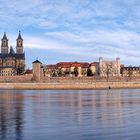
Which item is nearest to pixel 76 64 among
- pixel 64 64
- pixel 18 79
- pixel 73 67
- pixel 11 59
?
pixel 73 67

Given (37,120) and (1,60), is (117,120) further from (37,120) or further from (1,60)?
(1,60)

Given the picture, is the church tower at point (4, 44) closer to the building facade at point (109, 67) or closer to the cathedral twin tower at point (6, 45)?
the cathedral twin tower at point (6, 45)

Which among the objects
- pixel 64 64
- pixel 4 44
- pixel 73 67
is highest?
pixel 4 44

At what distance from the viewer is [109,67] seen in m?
158

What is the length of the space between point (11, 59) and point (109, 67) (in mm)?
42059

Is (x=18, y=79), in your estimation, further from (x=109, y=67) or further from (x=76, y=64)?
(x=76, y=64)

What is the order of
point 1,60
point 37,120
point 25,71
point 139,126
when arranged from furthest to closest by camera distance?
point 1,60
point 25,71
point 37,120
point 139,126

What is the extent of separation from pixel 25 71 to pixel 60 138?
152096 mm

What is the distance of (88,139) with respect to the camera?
1535 cm

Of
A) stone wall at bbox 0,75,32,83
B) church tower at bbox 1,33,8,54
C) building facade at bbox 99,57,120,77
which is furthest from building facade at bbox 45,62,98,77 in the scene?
stone wall at bbox 0,75,32,83

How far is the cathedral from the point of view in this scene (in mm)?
169800

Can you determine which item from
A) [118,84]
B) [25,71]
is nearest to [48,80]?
[118,84]

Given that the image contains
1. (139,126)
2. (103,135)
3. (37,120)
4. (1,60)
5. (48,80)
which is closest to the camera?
(103,135)

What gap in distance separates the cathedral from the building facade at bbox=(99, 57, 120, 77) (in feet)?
92.2
